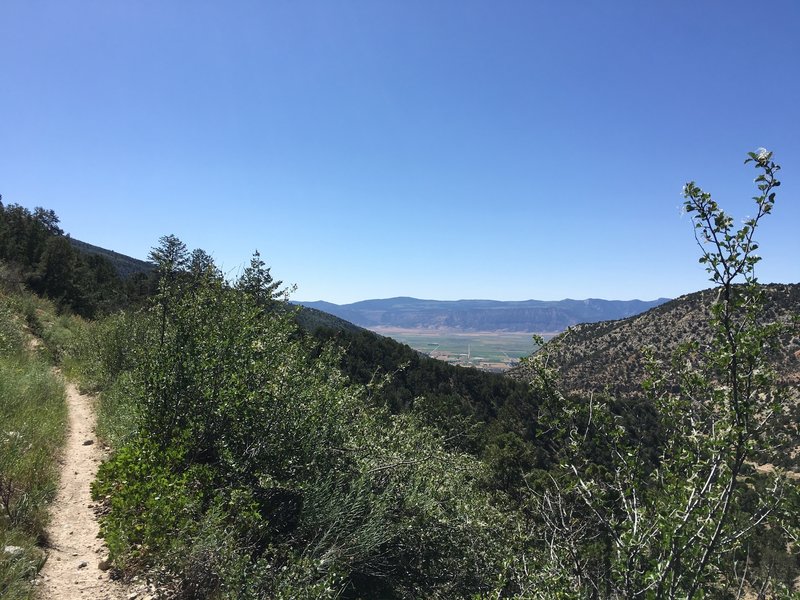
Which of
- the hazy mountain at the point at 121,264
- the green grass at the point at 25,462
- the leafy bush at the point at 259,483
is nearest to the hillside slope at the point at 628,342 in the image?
the leafy bush at the point at 259,483

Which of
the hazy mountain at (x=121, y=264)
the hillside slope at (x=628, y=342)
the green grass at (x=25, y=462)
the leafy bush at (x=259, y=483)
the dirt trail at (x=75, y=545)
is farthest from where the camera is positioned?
the hazy mountain at (x=121, y=264)

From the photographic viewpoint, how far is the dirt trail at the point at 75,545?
4809 mm

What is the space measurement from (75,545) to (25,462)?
1.79 meters

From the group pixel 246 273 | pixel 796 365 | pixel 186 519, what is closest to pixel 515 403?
pixel 796 365

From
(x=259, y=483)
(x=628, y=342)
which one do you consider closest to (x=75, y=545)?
(x=259, y=483)

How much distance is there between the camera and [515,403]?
53.8 metres

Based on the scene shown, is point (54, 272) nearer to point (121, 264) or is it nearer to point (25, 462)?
point (25, 462)

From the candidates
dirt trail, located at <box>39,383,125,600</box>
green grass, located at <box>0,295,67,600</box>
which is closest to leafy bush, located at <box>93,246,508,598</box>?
dirt trail, located at <box>39,383,125,600</box>

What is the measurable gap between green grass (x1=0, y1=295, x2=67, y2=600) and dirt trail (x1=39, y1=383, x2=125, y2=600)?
0.68 feet

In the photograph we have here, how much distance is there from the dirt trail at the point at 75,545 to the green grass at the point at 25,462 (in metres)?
0.21

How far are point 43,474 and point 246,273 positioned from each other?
17.1 feet

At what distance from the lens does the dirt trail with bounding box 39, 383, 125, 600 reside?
4809mm

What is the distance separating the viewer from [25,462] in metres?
6.48

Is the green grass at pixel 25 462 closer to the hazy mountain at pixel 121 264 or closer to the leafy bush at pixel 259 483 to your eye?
the leafy bush at pixel 259 483
